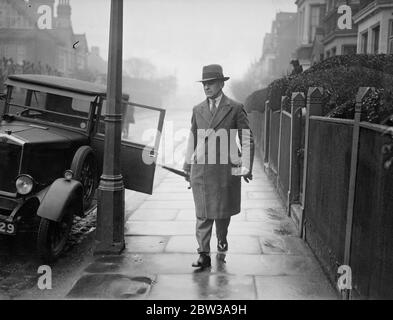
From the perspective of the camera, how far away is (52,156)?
633cm

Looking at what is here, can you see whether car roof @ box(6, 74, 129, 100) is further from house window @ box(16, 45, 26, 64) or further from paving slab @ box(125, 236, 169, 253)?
house window @ box(16, 45, 26, 64)

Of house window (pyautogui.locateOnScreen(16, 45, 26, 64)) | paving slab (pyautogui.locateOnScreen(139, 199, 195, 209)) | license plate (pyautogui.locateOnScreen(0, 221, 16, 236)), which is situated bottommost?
paving slab (pyautogui.locateOnScreen(139, 199, 195, 209))

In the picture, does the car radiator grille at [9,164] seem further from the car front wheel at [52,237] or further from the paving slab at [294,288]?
the paving slab at [294,288]

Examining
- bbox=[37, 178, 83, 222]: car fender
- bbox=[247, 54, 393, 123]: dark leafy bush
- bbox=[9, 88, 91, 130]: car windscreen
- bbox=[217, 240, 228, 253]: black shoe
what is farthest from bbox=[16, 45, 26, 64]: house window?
bbox=[217, 240, 228, 253]: black shoe

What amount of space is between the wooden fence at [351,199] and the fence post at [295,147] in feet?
1.38

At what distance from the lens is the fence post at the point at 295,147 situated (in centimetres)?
786

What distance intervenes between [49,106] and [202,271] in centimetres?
365

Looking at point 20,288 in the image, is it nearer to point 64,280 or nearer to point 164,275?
point 64,280

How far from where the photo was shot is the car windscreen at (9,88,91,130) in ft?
23.7

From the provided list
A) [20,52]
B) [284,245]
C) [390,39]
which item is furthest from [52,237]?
[20,52]

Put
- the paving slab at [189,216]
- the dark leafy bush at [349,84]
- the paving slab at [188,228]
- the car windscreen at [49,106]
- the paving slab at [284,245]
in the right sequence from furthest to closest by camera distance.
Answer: the paving slab at [189,216] → the car windscreen at [49,106] → the paving slab at [188,228] → the paving slab at [284,245] → the dark leafy bush at [349,84]

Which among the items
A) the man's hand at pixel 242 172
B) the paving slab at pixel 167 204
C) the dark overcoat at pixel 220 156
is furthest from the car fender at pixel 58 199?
the paving slab at pixel 167 204

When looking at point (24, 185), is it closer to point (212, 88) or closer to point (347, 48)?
point (212, 88)
